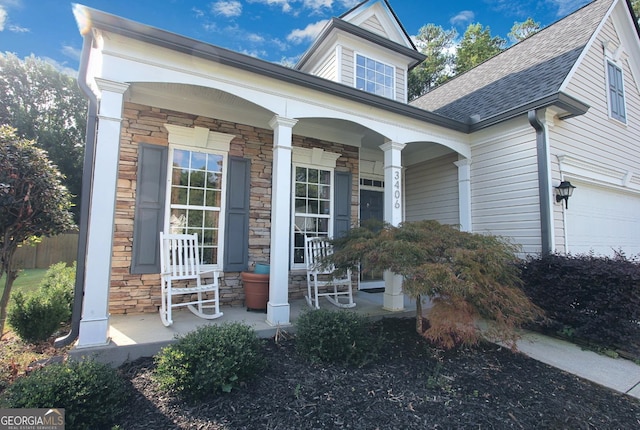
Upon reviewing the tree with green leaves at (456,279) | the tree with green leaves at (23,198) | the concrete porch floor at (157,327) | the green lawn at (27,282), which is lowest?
the green lawn at (27,282)

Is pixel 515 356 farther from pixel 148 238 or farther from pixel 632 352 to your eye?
pixel 148 238

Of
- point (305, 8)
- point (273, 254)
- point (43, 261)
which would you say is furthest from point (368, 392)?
point (43, 261)

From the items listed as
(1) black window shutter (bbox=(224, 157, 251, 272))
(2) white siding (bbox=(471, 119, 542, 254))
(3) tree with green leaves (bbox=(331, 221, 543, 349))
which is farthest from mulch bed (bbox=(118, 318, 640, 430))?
(2) white siding (bbox=(471, 119, 542, 254))

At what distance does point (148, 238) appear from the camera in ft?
13.6

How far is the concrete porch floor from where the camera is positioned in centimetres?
281

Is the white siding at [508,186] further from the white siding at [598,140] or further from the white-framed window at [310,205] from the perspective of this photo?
the white-framed window at [310,205]

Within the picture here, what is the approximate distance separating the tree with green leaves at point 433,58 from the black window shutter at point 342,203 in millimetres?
13249

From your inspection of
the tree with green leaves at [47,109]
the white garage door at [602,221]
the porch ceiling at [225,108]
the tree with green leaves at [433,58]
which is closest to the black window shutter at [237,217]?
the porch ceiling at [225,108]

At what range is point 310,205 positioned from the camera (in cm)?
548

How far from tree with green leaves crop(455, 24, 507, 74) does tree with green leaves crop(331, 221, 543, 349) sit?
16.0 m

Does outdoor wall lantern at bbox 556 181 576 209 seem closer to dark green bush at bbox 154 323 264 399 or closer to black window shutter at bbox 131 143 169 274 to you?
dark green bush at bbox 154 323 264 399

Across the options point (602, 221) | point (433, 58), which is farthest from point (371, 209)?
point (433, 58)

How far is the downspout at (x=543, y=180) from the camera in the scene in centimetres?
450

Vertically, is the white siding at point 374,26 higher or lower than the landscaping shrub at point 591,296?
higher
